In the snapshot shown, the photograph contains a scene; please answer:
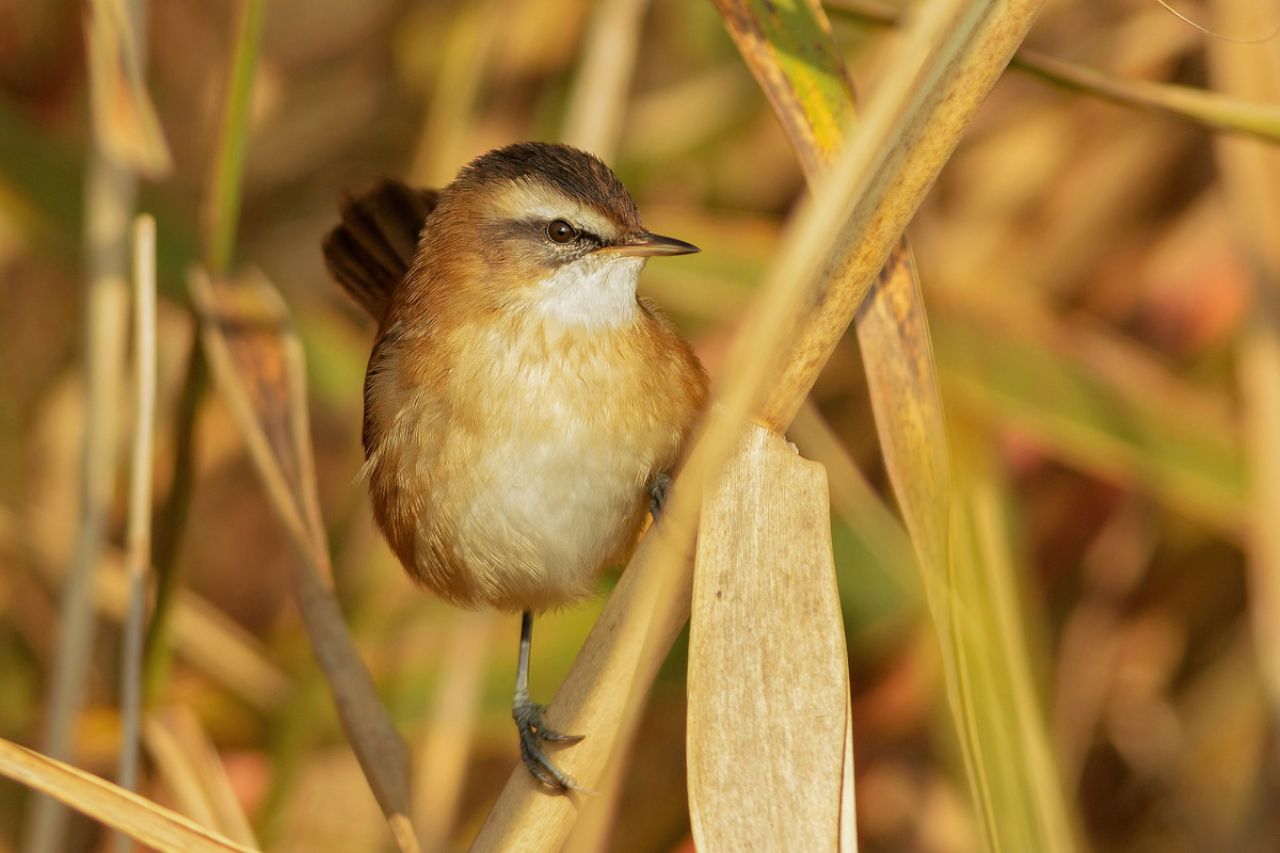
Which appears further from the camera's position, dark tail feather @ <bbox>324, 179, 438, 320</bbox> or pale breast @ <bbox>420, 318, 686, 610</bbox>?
dark tail feather @ <bbox>324, 179, 438, 320</bbox>

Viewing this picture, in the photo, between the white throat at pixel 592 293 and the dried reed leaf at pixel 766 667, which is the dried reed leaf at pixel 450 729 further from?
the dried reed leaf at pixel 766 667

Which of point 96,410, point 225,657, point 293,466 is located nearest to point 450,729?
Answer: point 225,657

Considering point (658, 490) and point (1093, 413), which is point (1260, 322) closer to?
point (1093, 413)

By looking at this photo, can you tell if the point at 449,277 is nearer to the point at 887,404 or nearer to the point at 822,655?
the point at 887,404

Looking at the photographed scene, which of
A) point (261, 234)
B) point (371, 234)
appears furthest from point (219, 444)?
point (371, 234)

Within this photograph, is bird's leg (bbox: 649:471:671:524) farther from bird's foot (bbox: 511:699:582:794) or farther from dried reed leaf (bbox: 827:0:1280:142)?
dried reed leaf (bbox: 827:0:1280:142)

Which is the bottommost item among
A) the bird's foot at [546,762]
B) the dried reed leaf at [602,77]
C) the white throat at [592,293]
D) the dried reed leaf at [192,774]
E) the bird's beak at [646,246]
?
the bird's foot at [546,762]

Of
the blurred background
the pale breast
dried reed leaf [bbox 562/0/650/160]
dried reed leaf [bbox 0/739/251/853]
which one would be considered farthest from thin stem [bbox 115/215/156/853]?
dried reed leaf [bbox 562/0/650/160]

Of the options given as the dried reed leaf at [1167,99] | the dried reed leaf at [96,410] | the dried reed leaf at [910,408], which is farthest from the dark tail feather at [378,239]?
the dried reed leaf at [1167,99]
